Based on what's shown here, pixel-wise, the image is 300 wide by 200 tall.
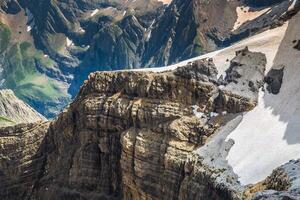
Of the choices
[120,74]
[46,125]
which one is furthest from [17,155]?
[120,74]

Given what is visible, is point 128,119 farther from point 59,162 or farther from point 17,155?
point 17,155

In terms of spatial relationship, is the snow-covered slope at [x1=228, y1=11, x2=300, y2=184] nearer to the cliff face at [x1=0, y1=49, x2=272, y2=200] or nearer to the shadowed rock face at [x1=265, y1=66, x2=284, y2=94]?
the shadowed rock face at [x1=265, y1=66, x2=284, y2=94]

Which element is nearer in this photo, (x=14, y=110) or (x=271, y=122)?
(x=271, y=122)

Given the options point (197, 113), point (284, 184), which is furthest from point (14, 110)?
point (284, 184)

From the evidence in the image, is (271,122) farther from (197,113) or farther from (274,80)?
(197,113)

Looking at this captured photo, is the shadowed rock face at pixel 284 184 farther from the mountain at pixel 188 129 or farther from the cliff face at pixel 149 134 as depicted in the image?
the cliff face at pixel 149 134
